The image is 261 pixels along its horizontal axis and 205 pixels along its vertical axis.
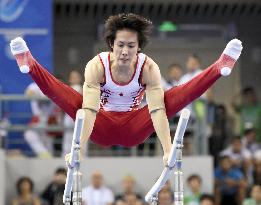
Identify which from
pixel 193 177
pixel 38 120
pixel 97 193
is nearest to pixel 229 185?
pixel 193 177

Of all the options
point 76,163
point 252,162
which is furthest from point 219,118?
point 76,163

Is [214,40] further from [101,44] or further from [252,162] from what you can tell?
[252,162]

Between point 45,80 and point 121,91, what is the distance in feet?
2.14

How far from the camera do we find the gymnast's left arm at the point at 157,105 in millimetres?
6496

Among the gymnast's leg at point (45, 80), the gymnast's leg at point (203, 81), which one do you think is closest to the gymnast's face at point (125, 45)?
the gymnast's leg at point (203, 81)

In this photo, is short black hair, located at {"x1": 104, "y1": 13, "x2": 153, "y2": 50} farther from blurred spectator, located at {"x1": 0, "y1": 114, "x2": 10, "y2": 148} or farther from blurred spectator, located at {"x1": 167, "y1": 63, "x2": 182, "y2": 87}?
blurred spectator, located at {"x1": 0, "y1": 114, "x2": 10, "y2": 148}

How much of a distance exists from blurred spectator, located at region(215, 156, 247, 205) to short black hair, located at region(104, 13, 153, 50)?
4495mm

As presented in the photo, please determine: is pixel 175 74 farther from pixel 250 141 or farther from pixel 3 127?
pixel 3 127

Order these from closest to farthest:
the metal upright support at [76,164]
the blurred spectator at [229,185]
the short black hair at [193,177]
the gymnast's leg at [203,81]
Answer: the metal upright support at [76,164] → the gymnast's leg at [203,81] → the short black hair at [193,177] → the blurred spectator at [229,185]

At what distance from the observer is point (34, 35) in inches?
426

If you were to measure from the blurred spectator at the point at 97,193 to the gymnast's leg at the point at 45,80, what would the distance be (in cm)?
330

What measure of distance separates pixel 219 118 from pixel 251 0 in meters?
2.55

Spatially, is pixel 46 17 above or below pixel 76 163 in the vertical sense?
above

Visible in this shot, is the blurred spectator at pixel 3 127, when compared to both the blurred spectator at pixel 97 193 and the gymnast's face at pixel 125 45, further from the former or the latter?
the gymnast's face at pixel 125 45
